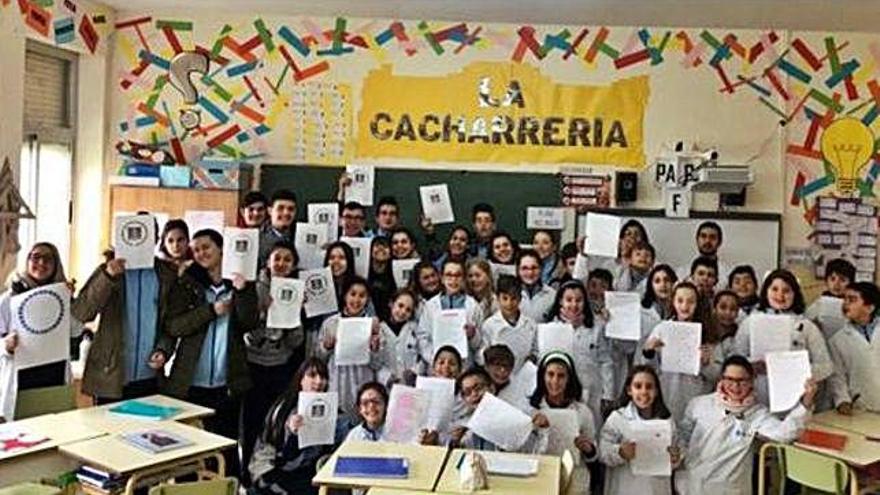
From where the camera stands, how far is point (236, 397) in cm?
485

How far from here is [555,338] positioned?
4.73m

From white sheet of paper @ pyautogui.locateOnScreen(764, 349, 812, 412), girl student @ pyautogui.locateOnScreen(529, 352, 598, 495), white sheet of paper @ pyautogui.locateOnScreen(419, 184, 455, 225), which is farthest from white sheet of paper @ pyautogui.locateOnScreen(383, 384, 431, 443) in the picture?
white sheet of paper @ pyautogui.locateOnScreen(419, 184, 455, 225)

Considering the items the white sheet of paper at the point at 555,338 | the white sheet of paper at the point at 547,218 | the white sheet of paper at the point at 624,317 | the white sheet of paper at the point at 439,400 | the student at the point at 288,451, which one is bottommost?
the student at the point at 288,451

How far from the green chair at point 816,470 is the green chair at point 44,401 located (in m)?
3.19

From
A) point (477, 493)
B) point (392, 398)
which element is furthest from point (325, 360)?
point (477, 493)

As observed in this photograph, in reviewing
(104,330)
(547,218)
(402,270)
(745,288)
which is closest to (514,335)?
(402,270)

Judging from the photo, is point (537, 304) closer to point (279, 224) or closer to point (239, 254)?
point (279, 224)

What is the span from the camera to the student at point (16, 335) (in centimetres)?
422

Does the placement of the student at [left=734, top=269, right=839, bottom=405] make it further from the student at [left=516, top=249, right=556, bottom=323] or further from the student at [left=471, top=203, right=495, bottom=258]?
the student at [left=471, top=203, right=495, bottom=258]

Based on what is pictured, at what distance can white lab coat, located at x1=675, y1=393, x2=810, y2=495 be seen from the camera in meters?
4.35

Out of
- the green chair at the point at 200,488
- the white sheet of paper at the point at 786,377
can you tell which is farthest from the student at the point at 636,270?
the green chair at the point at 200,488

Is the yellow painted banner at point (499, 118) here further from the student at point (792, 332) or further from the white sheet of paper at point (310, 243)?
the student at point (792, 332)

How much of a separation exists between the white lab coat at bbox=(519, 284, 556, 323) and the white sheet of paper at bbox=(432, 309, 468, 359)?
44 cm

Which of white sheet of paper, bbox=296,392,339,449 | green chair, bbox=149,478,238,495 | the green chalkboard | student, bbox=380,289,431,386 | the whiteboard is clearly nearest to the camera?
green chair, bbox=149,478,238,495
